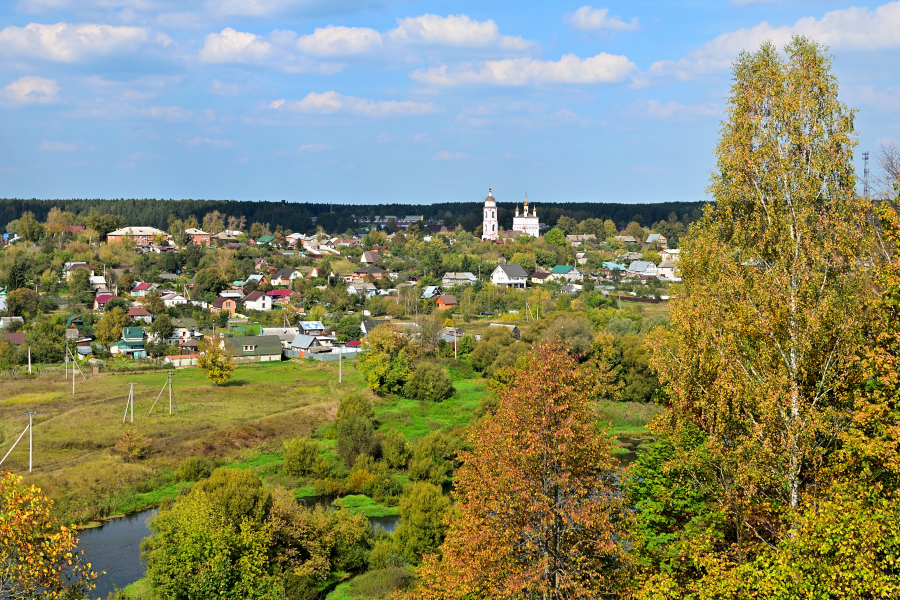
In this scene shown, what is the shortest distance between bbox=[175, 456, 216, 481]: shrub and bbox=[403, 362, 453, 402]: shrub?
36.4 ft

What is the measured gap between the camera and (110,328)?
132ft

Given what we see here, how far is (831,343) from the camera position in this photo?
7.80 m

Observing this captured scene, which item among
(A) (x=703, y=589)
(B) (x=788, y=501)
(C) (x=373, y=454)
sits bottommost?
(C) (x=373, y=454)

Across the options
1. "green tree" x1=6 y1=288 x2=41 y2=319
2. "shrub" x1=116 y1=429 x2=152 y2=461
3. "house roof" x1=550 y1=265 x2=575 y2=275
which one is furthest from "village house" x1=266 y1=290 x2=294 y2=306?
"shrub" x1=116 y1=429 x2=152 y2=461

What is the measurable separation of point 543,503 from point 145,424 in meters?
22.3

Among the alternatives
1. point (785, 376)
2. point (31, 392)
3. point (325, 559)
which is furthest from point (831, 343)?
point (31, 392)

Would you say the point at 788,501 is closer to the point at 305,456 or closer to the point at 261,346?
the point at 305,456

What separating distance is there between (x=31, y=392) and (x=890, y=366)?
1257 inches

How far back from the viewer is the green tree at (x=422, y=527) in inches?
643

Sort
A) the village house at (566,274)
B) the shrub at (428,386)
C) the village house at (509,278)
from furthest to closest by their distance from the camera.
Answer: the village house at (566,274)
the village house at (509,278)
the shrub at (428,386)

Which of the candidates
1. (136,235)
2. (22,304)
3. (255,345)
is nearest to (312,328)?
(255,345)

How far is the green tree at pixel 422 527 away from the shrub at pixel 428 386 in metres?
15.5

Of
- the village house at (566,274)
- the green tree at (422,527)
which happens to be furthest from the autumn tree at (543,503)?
the village house at (566,274)

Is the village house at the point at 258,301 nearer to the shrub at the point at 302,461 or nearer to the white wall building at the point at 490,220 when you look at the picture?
the shrub at the point at 302,461
